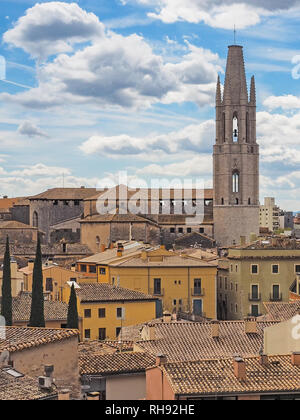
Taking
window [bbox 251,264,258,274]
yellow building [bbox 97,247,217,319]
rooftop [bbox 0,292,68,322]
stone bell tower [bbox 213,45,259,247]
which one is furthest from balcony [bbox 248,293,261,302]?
stone bell tower [bbox 213,45,259,247]

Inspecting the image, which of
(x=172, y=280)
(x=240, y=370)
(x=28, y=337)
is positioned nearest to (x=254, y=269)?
(x=172, y=280)

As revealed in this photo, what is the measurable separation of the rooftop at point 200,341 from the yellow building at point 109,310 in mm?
9707

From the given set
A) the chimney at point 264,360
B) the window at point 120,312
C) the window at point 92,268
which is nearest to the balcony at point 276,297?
the window at point 92,268

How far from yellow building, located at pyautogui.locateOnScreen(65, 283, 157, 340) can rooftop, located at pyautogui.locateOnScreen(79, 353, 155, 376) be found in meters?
13.0

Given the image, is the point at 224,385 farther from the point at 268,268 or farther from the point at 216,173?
the point at 216,173

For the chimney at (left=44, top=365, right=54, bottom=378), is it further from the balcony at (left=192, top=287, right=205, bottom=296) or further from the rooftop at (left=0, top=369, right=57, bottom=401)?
the balcony at (left=192, top=287, right=205, bottom=296)

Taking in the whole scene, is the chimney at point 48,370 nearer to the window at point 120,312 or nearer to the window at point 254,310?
the window at point 120,312

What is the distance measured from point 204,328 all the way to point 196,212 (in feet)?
168

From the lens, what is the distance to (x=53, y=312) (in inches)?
1085

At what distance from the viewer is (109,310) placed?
30.6 meters

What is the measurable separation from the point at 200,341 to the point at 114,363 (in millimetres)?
4276

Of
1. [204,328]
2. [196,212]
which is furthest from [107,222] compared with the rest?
[204,328]

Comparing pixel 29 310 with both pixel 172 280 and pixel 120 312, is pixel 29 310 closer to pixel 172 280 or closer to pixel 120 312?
pixel 120 312

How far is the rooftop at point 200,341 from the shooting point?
19109 mm
